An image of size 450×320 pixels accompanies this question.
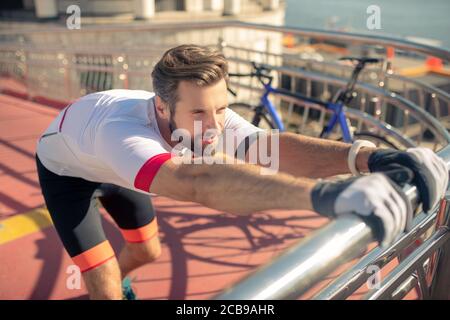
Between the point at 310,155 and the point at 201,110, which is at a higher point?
the point at 201,110

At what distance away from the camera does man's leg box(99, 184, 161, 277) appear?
2.53m

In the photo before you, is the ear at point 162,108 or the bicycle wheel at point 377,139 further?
the bicycle wheel at point 377,139

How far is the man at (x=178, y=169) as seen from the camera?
45.5 inches

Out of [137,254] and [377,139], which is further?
[377,139]

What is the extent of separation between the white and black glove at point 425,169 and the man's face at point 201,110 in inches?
27.4

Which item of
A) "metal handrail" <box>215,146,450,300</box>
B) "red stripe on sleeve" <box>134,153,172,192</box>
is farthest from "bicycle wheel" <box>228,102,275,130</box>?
"metal handrail" <box>215,146,450,300</box>

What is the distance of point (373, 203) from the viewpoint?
3.26ft

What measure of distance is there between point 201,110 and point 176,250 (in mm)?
1848

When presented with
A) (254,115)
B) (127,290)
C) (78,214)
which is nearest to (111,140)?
(78,214)

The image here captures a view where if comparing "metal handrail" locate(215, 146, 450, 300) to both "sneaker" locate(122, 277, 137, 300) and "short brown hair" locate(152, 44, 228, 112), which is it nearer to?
"short brown hair" locate(152, 44, 228, 112)

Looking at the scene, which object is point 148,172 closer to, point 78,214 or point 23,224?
point 78,214

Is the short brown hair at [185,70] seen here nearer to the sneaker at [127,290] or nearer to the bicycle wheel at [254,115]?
the sneaker at [127,290]

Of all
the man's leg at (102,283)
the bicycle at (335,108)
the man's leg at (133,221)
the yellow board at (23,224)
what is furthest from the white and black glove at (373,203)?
the yellow board at (23,224)

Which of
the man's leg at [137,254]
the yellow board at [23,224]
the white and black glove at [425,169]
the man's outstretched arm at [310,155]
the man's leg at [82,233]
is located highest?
the white and black glove at [425,169]
